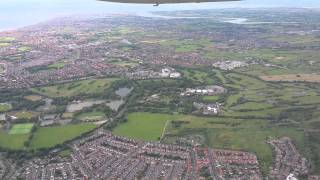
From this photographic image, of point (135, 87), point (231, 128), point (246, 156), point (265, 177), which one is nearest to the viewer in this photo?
point (265, 177)

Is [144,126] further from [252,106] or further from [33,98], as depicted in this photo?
[33,98]

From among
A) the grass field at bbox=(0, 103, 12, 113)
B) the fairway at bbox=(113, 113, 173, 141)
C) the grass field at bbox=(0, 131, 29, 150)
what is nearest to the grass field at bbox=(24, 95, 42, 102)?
the grass field at bbox=(0, 103, 12, 113)

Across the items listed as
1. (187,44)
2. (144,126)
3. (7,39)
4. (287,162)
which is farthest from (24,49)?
(287,162)

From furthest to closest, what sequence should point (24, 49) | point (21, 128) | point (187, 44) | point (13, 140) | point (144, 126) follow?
point (187, 44)
point (24, 49)
point (144, 126)
point (21, 128)
point (13, 140)

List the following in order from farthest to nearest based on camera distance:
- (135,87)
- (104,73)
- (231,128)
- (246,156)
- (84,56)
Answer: (84,56)
(104,73)
(135,87)
(231,128)
(246,156)

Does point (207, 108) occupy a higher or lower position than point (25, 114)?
higher

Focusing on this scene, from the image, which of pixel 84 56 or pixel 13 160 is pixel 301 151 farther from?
pixel 84 56

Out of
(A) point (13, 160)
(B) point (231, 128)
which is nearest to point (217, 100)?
(B) point (231, 128)
